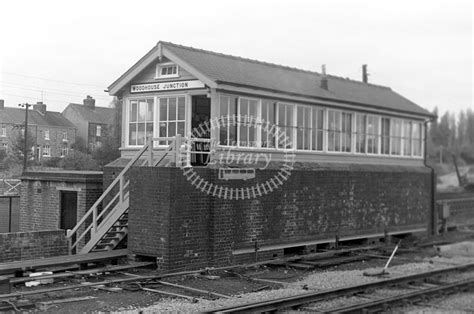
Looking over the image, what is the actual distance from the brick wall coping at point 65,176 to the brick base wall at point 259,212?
11.8ft

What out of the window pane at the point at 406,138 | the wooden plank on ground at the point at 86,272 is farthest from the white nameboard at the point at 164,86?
the window pane at the point at 406,138

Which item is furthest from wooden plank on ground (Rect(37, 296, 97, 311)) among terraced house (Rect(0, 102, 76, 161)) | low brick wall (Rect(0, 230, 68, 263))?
terraced house (Rect(0, 102, 76, 161))

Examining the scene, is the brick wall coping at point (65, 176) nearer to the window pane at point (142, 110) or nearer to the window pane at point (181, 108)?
the window pane at point (142, 110)

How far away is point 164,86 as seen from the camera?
16.1 m

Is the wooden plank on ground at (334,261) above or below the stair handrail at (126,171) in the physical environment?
below

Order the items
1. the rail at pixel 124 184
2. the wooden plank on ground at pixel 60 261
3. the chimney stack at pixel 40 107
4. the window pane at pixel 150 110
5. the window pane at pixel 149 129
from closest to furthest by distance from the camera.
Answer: the wooden plank on ground at pixel 60 261
the rail at pixel 124 184
the chimney stack at pixel 40 107
the window pane at pixel 149 129
the window pane at pixel 150 110

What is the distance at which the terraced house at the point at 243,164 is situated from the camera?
13.4m

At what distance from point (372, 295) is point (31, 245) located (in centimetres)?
745

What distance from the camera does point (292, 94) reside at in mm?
17031

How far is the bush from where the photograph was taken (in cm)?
1571

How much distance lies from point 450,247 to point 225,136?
8.89 meters

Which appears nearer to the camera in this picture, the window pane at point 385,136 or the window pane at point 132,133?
the window pane at point 132,133

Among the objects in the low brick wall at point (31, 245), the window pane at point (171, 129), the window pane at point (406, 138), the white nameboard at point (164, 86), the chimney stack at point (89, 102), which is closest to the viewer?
the low brick wall at point (31, 245)

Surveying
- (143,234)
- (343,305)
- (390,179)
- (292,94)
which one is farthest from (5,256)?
(390,179)
